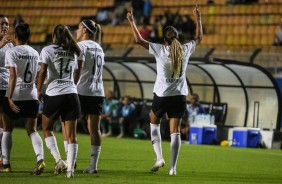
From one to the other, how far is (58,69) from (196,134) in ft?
39.2

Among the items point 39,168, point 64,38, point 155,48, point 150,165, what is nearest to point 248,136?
point 150,165

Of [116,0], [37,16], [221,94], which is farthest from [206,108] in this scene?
[37,16]

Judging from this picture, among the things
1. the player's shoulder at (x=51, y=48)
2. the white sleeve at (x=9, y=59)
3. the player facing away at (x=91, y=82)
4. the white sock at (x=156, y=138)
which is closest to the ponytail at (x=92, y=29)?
the player facing away at (x=91, y=82)

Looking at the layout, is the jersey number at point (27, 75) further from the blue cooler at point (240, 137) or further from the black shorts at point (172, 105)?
the blue cooler at point (240, 137)

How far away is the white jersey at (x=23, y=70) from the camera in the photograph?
488 inches

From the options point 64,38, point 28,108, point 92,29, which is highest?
point 92,29

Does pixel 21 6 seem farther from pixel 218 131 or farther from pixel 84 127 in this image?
pixel 218 131

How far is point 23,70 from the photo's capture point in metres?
12.5

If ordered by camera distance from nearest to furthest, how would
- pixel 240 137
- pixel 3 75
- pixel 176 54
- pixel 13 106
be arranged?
pixel 13 106 → pixel 176 54 → pixel 3 75 → pixel 240 137

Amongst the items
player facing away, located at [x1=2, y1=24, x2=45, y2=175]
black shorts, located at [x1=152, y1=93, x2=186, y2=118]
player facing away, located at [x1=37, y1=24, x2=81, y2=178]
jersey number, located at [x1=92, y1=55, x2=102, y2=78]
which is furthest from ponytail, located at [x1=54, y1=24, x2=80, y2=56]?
black shorts, located at [x1=152, y1=93, x2=186, y2=118]

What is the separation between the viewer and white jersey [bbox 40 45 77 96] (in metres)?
12.0

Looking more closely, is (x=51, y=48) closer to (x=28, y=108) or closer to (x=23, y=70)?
(x=23, y=70)

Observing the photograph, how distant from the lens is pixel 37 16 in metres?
37.0

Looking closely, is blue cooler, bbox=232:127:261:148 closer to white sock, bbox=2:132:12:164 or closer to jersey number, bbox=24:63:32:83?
white sock, bbox=2:132:12:164
